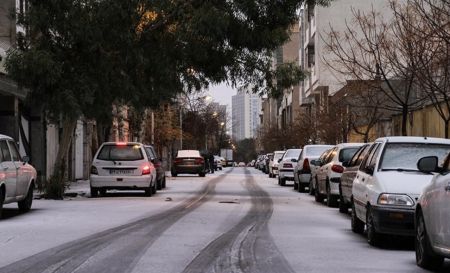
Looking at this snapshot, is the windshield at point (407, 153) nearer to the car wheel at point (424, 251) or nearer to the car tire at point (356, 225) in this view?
the car tire at point (356, 225)

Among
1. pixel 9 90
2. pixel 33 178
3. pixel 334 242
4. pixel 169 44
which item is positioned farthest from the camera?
pixel 9 90

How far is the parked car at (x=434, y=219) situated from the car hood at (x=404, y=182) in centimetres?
116

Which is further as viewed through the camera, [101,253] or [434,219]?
[101,253]

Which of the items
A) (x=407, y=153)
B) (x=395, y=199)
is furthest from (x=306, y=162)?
(x=395, y=199)

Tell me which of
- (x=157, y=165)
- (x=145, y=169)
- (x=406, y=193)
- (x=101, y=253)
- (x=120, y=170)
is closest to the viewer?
(x=101, y=253)

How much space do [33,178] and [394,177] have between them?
30.3ft

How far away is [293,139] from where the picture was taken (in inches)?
2379

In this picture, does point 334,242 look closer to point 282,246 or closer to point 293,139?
point 282,246

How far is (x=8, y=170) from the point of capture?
47.8 feet

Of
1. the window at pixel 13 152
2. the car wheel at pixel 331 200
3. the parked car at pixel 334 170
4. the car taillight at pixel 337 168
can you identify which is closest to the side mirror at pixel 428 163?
the parked car at pixel 334 170

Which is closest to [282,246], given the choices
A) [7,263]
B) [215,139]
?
[7,263]

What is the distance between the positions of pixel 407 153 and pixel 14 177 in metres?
8.02

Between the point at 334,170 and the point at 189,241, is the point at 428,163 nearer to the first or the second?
the point at 189,241

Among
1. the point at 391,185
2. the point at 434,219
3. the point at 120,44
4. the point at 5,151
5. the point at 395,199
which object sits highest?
the point at 120,44
